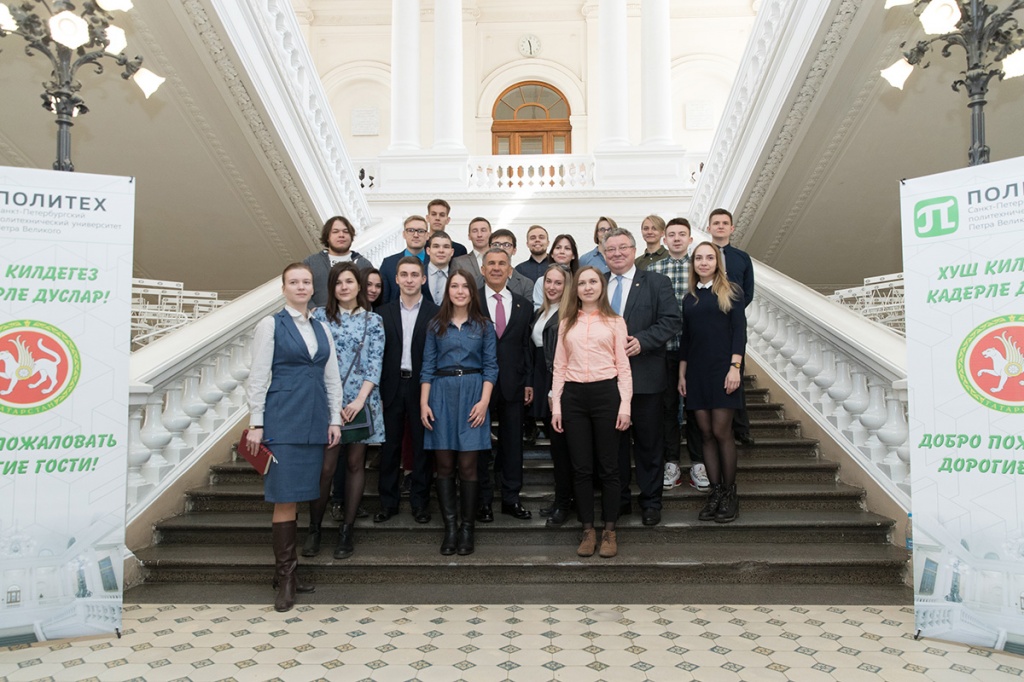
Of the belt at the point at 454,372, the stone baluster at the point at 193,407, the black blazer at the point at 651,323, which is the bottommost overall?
the stone baluster at the point at 193,407

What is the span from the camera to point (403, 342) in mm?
4008

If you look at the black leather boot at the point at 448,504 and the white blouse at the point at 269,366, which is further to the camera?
the black leather boot at the point at 448,504

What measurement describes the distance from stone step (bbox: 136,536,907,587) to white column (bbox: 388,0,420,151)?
8763 mm

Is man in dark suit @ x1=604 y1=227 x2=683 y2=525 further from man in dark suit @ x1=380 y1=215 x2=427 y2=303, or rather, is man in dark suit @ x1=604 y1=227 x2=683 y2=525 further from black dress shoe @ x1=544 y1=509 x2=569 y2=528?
man in dark suit @ x1=380 y1=215 x2=427 y2=303

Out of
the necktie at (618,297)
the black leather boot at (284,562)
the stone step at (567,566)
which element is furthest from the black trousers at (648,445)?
the black leather boot at (284,562)

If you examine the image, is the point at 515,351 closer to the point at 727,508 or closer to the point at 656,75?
the point at 727,508

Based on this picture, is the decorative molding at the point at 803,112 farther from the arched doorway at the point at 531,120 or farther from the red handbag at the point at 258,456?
the arched doorway at the point at 531,120

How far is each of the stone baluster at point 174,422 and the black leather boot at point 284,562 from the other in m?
1.19

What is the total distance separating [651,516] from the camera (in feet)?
12.7

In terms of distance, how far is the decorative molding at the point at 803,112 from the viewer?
5.59m

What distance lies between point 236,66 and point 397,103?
221 inches

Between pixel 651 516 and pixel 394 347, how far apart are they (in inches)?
65.6

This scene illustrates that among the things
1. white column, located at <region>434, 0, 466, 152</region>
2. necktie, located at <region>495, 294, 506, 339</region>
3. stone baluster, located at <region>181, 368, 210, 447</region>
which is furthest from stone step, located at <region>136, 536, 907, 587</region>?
white column, located at <region>434, 0, 466, 152</region>

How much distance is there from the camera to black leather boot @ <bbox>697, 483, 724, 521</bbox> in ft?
12.8
